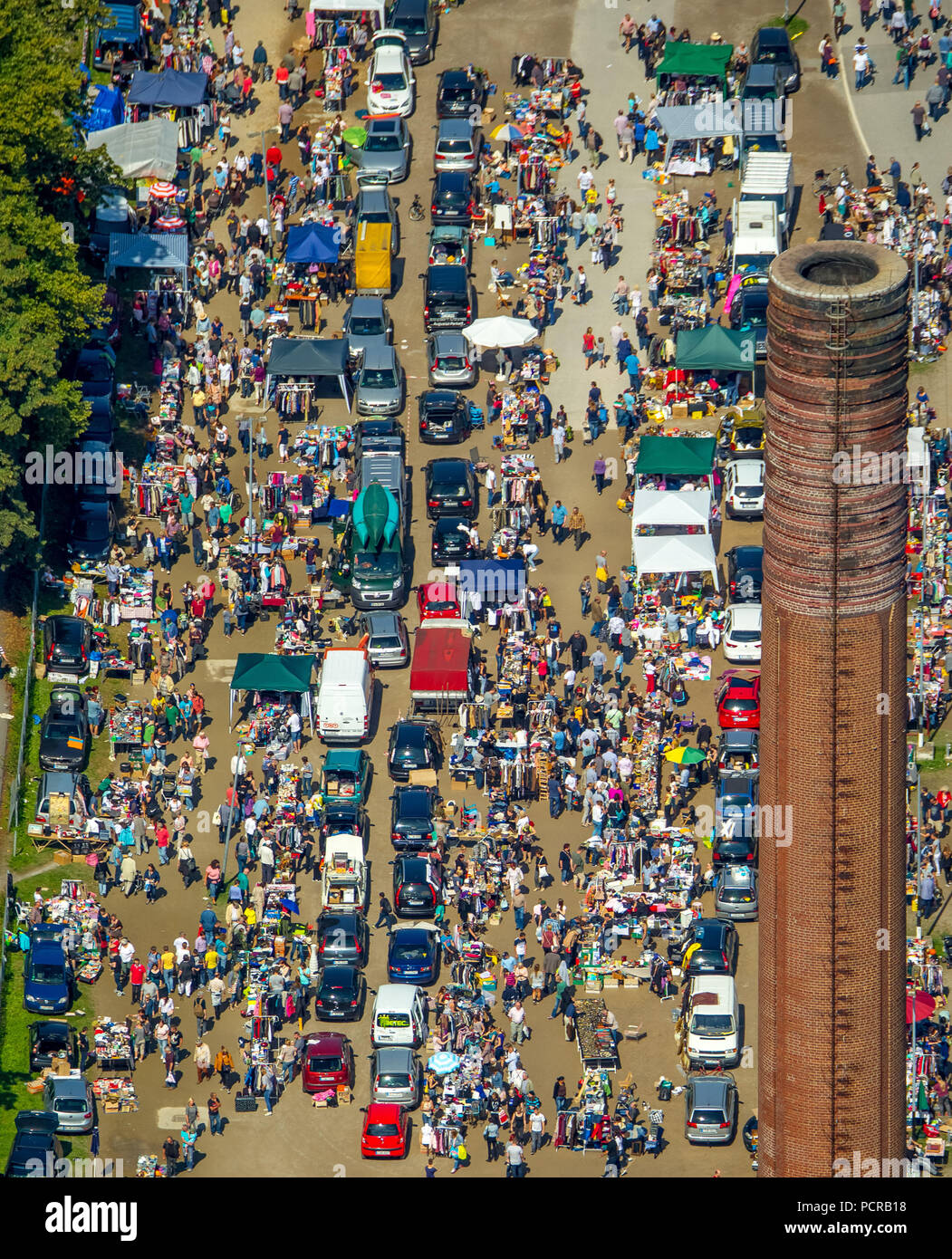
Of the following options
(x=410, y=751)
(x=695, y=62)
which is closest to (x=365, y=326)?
(x=695, y=62)

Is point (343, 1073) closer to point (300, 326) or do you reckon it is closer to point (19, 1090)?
point (19, 1090)

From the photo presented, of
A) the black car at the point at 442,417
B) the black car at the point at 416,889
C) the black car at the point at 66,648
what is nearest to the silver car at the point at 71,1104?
the black car at the point at 416,889

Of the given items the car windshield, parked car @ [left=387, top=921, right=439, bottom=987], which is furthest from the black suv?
parked car @ [left=387, top=921, right=439, bottom=987]

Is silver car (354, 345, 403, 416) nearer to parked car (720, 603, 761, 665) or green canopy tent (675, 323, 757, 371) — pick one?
green canopy tent (675, 323, 757, 371)

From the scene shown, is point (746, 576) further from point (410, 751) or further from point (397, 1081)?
point (397, 1081)

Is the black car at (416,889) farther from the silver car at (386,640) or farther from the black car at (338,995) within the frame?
the silver car at (386,640)

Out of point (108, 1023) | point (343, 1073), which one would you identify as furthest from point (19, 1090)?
point (343, 1073)
